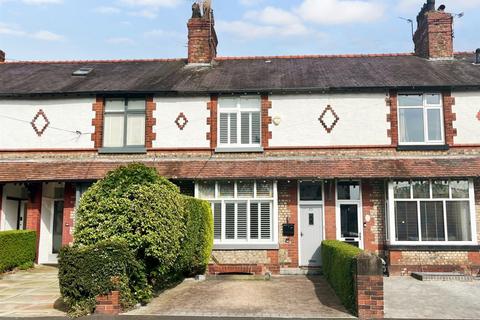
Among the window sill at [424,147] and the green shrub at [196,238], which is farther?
the window sill at [424,147]

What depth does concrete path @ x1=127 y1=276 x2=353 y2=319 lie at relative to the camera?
8.56 m

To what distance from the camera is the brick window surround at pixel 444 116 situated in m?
14.3

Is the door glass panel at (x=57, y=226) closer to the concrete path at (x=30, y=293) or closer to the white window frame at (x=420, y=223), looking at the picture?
the concrete path at (x=30, y=293)

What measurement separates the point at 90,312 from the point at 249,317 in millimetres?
3010

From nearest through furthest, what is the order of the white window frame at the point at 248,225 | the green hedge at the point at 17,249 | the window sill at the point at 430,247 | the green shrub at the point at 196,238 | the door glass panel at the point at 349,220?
1. the green shrub at the point at 196,238
2. the green hedge at the point at 17,249
3. the window sill at the point at 430,247
4. the white window frame at the point at 248,225
5. the door glass panel at the point at 349,220

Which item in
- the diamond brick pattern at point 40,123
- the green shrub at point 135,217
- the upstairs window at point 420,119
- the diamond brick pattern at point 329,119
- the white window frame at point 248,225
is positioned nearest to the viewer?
the green shrub at point 135,217

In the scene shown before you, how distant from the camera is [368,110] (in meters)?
14.6

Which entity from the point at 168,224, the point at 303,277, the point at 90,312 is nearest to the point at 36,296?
the point at 90,312

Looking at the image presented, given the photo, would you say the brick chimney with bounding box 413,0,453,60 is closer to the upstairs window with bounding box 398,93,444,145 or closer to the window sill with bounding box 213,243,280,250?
the upstairs window with bounding box 398,93,444,145

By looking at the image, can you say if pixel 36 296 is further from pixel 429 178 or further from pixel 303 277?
pixel 429 178

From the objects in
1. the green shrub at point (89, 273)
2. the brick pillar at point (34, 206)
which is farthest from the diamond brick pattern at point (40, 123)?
the green shrub at point (89, 273)

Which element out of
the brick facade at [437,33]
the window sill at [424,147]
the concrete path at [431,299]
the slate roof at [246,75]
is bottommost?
the concrete path at [431,299]

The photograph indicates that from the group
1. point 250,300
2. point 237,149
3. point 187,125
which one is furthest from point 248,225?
point 250,300

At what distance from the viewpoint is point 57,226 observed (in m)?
16.0
